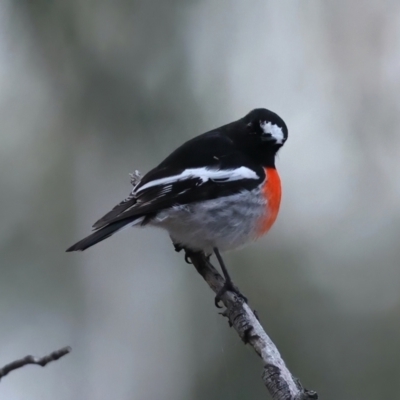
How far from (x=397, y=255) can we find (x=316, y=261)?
95 centimetres

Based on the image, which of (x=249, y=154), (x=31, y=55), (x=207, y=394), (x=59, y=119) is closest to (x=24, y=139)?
(x=59, y=119)

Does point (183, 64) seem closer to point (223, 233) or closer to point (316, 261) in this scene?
point (316, 261)

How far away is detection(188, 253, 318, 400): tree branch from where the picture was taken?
2182 millimetres

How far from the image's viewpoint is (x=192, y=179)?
10.6 feet

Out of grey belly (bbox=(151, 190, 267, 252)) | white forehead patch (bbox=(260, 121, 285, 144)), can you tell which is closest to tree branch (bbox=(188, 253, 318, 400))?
grey belly (bbox=(151, 190, 267, 252))

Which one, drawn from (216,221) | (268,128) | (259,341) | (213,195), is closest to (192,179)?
(213,195)

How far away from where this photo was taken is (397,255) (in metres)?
6.55

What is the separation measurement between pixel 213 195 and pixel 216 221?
141mm

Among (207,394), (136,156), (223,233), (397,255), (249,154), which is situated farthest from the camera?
(136,156)

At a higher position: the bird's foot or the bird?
the bird

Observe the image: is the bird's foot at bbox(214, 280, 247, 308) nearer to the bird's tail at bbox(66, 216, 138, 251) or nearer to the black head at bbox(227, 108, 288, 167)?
the bird's tail at bbox(66, 216, 138, 251)

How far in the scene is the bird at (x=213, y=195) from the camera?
314 centimetres

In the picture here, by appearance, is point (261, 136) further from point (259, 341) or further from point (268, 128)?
point (259, 341)

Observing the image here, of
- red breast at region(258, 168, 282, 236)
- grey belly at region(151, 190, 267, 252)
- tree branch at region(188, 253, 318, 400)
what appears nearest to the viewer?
tree branch at region(188, 253, 318, 400)
